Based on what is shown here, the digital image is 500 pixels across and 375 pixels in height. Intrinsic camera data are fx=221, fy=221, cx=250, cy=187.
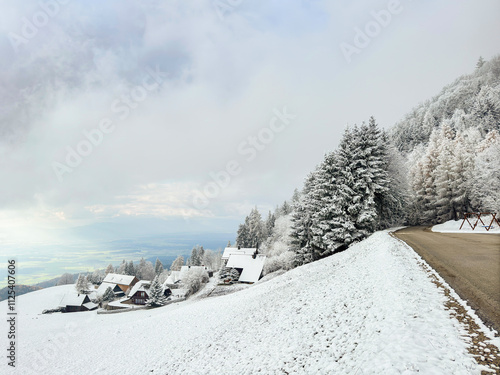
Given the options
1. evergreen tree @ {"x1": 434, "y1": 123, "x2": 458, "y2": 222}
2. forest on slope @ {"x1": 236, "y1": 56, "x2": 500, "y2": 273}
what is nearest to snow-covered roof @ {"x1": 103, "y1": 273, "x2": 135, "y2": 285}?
forest on slope @ {"x1": 236, "y1": 56, "x2": 500, "y2": 273}

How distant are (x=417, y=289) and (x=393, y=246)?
8744 millimetres

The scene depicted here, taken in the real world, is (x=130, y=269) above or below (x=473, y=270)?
below

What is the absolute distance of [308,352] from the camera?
302 inches

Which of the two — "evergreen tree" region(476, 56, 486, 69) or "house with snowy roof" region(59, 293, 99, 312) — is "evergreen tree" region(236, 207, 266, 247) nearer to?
"house with snowy roof" region(59, 293, 99, 312)

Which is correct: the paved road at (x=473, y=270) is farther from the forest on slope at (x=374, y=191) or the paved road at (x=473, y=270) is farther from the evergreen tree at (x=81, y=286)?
the evergreen tree at (x=81, y=286)

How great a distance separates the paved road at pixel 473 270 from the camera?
6.84 m

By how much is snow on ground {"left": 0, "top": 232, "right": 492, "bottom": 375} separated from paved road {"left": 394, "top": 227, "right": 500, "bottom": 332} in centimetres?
78

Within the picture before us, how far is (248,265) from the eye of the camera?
56625 millimetres

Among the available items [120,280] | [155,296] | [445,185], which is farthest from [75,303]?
[445,185]

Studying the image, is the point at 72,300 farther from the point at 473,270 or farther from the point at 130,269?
the point at 473,270

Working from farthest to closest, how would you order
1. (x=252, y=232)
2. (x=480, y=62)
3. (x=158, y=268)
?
1. (x=158, y=268)
2. (x=480, y=62)
3. (x=252, y=232)

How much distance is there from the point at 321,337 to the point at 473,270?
25.6 feet

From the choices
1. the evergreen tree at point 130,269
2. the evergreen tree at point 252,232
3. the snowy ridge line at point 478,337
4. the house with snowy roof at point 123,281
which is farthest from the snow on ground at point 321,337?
the evergreen tree at point 130,269

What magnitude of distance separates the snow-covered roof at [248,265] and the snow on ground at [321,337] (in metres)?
32.9
